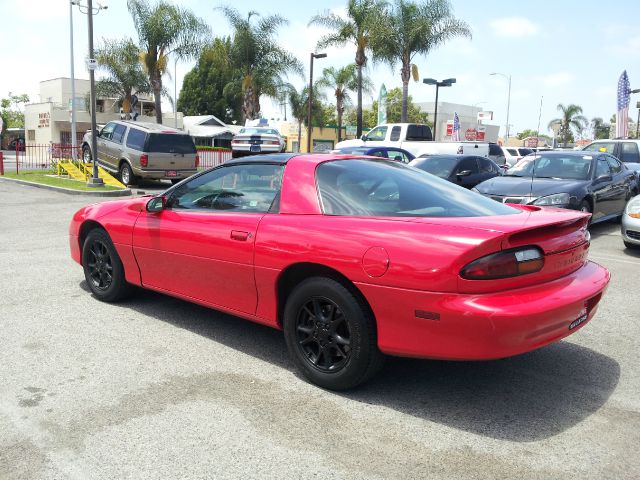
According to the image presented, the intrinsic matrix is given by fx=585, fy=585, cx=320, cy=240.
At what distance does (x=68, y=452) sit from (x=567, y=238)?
3010mm

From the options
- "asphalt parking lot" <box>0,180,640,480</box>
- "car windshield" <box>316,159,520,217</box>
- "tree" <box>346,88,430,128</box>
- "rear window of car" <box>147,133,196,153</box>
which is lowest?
"asphalt parking lot" <box>0,180,640,480</box>

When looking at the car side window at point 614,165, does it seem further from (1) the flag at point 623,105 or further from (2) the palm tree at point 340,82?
(2) the palm tree at point 340,82

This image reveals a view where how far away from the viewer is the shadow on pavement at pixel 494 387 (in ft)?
10.7

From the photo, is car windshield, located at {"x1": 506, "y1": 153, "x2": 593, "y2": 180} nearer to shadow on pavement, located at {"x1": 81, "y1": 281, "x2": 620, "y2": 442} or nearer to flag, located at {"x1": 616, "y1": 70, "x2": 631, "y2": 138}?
shadow on pavement, located at {"x1": 81, "y1": 281, "x2": 620, "y2": 442}

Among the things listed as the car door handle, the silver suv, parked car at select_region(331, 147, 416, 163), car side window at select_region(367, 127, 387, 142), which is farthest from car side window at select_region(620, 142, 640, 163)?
the car door handle

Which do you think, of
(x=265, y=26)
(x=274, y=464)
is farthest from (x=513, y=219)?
(x=265, y=26)

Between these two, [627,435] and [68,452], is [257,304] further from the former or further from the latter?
[627,435]

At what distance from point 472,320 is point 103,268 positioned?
3.68m

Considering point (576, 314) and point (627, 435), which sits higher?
point (576, 314)

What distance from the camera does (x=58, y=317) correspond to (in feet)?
16.4

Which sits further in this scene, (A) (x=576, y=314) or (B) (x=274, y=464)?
(A) (x=576, y=314)

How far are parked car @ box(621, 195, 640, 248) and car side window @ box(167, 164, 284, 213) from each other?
6340 mm

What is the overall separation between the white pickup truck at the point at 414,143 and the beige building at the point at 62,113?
3668 cm

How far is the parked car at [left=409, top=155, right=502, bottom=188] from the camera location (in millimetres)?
12913
